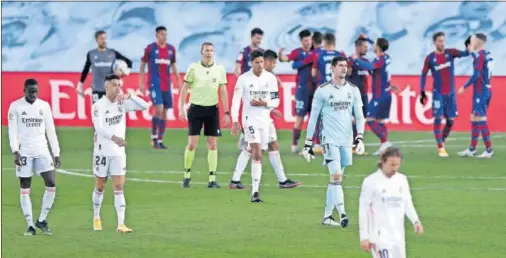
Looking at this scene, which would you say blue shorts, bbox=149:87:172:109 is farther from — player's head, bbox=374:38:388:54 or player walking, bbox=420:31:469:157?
player walking, bbox=420:31:469:157

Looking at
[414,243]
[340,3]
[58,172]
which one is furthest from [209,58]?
[340,3]

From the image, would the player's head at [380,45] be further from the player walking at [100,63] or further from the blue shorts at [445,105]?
the player walking at [100,63]

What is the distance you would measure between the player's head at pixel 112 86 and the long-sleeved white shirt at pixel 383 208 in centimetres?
586

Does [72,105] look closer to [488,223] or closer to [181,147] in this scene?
[181,147]

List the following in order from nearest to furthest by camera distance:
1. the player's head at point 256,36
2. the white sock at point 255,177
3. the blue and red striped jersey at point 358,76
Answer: the white sock at point 255,177 < the player's head at point 256,36 < the blue and red striped jersey at point 358,76

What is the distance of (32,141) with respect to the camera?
1936cm

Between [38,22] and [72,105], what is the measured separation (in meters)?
6.46

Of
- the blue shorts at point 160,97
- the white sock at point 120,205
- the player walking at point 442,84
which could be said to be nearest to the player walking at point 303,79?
the player walking at point 442,84

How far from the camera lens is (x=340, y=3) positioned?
1687 inches

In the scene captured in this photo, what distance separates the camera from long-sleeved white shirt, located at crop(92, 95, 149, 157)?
19.4m

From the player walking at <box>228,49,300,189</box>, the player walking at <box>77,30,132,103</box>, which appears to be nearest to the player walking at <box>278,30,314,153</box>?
the player walking at <box>77,30,132,103</box>

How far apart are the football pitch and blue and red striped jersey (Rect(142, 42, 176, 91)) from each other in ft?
5.53

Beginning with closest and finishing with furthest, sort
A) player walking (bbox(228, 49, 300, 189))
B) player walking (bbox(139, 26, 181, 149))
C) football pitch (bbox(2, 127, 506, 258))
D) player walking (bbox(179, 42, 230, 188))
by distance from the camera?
1. football pitch (bbox(2, 127, 506, 258))
2. player walking (bbox(228, 49, 300, 189))
3. player walking (bbox(179, 42, 230, 188))
4. player walking (bbox(139, 26, 181, 149))

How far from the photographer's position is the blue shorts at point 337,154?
19.6 m
